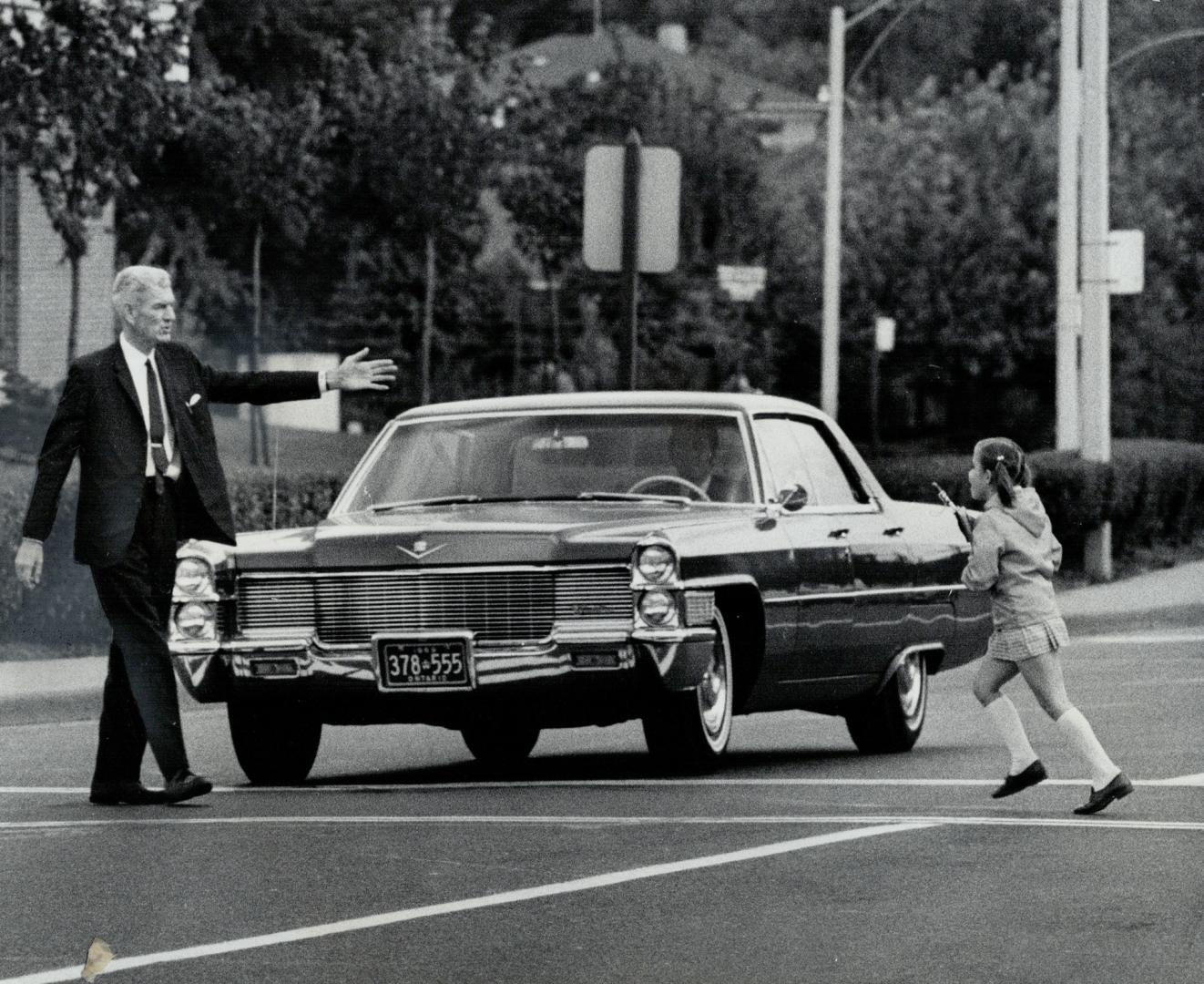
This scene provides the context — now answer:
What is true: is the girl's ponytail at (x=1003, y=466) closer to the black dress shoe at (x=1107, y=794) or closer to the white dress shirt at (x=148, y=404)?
the black dress shoe at (x=1107, y=794)

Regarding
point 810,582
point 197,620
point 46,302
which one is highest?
point 46,302

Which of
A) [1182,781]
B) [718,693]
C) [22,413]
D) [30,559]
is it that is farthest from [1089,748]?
[22,413]

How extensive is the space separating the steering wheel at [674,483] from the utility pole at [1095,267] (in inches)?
660

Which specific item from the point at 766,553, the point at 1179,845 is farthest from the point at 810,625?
the point at 1179,845

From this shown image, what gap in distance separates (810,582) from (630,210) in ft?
22.0

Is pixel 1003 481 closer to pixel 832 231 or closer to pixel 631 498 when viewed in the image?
pixel 631 498

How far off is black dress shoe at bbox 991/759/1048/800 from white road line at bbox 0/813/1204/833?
21.7 inches

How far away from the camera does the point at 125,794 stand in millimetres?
11695

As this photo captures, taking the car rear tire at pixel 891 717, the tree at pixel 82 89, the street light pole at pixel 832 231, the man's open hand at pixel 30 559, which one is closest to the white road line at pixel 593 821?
the man's open hand at pixel 30 559

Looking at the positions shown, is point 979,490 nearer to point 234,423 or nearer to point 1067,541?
point 1067,541

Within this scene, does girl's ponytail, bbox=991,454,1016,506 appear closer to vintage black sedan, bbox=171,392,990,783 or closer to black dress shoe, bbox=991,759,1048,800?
black dress shoe, bbox=991,759,1048,800

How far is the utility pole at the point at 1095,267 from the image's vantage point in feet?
97.0

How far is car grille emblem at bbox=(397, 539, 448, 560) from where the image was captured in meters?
12.1

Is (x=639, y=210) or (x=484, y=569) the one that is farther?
(x=639, y=210)
